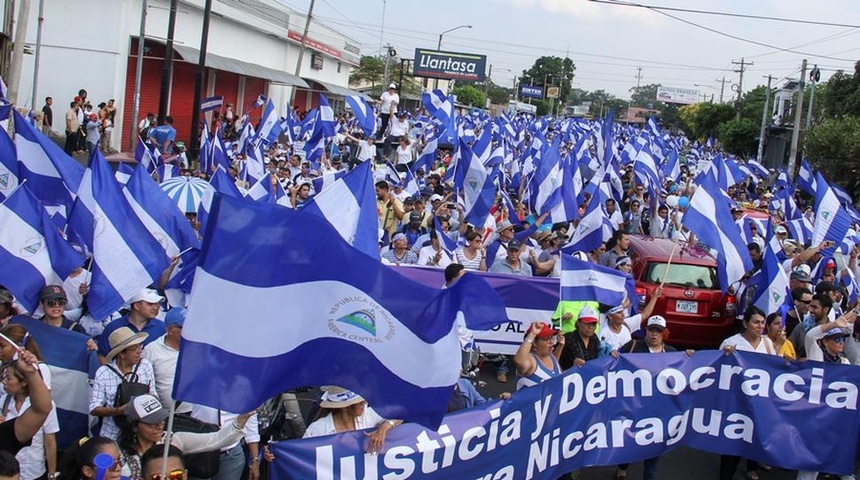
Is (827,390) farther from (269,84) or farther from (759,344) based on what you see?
(269,84)

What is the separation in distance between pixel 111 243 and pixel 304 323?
322cm

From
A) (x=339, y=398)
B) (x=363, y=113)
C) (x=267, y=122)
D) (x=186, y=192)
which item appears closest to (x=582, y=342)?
(x=339, y=398)

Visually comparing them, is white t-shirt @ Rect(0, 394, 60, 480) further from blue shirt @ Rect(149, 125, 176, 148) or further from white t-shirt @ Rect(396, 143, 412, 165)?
white t-shirt @ Rect(396, 143, 412, 165)

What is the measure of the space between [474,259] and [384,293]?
581 centimetres

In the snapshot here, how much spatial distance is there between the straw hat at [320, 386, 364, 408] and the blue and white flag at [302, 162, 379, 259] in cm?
234

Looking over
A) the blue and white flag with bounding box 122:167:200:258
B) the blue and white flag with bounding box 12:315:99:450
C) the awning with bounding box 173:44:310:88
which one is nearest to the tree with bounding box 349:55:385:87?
the awning with bounding box 173:44:310:88

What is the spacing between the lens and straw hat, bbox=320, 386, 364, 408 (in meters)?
5.25

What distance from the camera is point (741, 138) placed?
2265 inches

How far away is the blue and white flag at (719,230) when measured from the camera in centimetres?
896

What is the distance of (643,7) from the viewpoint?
1991cm

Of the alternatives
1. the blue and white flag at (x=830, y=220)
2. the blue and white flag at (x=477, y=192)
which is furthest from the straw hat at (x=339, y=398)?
the blue and white flag at (x=830, y=220)

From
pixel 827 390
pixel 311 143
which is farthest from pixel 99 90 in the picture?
pixel 827 390

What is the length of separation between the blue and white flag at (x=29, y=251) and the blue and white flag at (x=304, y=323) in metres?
3.08

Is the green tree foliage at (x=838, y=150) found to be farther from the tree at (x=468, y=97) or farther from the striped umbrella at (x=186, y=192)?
the tree at (x=468, y=97)
